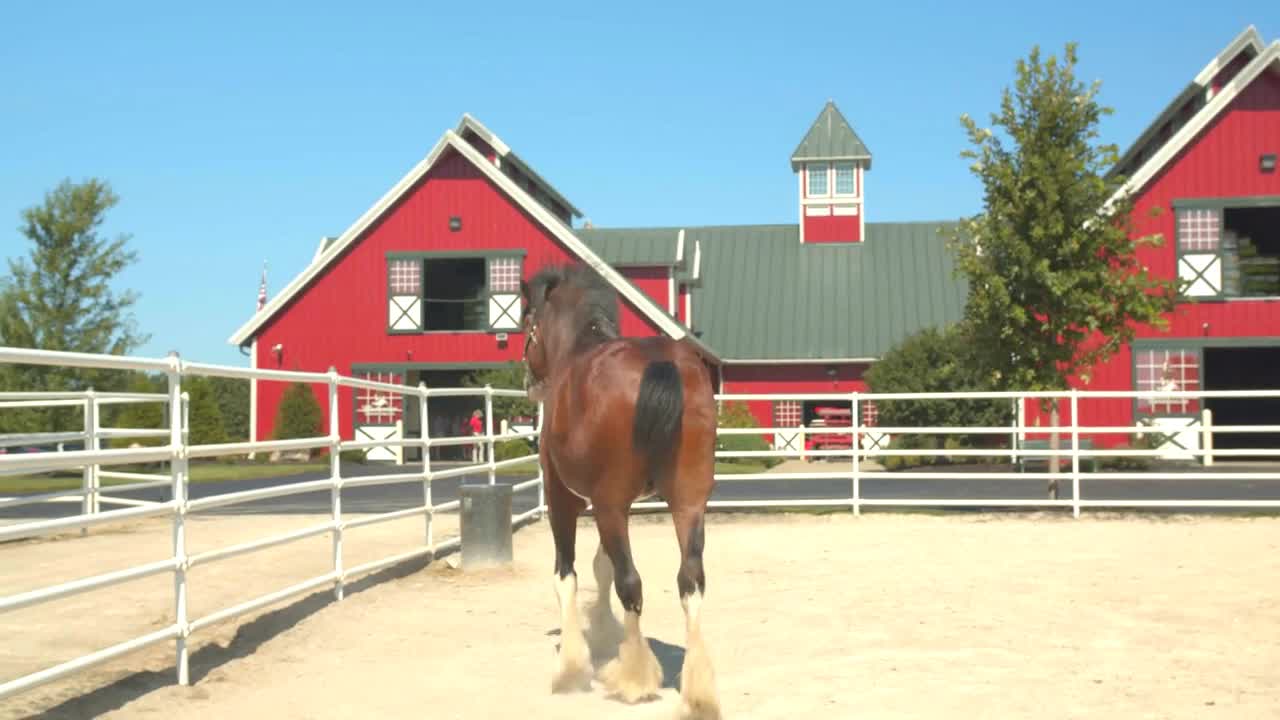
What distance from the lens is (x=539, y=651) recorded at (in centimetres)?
679

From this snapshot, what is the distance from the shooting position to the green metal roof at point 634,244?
118 feet

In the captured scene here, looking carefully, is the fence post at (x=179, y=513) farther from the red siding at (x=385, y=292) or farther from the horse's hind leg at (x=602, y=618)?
the red siding at (x=385, y=292)

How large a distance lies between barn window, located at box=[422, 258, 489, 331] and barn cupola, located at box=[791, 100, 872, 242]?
33.9ft

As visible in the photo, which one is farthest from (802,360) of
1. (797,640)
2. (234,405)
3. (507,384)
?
(797,640)

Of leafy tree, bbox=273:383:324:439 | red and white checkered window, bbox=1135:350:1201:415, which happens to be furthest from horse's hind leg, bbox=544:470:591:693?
leafy tree, bbox=273:383:324:439

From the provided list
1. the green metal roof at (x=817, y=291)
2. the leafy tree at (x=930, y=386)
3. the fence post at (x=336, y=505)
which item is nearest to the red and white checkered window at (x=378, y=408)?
the green metal roof at (x=817, y=291)

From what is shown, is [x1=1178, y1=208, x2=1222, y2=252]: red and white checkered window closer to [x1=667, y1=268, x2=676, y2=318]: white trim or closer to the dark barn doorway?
the dark barn doorway

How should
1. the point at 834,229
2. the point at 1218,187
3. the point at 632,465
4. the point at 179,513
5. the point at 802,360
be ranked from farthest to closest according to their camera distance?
the point at 834,229, the point at 802,360, the point at 1218,187, the point at 179,513, the point at 632,465

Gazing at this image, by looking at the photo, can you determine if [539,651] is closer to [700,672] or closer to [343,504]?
[700,672]

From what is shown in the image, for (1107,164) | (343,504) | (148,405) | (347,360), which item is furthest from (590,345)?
(347,360)

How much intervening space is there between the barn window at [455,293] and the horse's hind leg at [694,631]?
3113 centimetres

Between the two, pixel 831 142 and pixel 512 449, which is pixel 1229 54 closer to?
pixel 831 142

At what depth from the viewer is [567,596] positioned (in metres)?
6.22

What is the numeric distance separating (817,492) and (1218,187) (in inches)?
600
